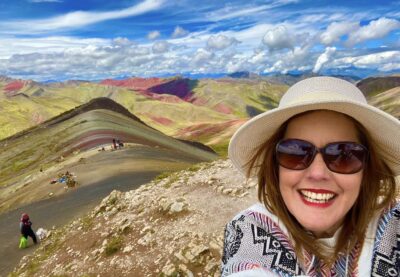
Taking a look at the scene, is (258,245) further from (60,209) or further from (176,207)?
(60,209)

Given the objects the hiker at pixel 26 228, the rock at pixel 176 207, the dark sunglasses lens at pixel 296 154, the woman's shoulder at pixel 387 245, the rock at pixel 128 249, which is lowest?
the hiker at pixel 26 228

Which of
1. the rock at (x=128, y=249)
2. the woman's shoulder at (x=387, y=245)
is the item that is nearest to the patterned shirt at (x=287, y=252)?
the woman's shoulder at (x=387, y=245)

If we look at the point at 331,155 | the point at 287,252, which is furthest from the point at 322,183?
the point at 287,252

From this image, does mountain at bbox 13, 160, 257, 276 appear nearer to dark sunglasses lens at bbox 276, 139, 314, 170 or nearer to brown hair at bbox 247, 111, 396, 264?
brown hair at bbox 247, 111, 396, 264

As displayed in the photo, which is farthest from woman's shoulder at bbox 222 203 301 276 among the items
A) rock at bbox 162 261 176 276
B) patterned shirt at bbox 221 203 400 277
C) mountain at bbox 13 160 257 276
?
rock at bbox 162 261 176 276

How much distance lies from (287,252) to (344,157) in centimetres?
91

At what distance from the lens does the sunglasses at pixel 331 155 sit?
3.29 m

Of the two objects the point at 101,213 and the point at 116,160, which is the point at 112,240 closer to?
the point at 101,213

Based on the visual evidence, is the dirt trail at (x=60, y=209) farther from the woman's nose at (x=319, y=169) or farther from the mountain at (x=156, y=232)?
the woman's nose at (x=319, y=169)

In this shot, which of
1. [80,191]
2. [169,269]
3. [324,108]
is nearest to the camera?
[324,108]

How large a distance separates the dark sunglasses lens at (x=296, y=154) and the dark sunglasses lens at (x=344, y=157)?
0.46 ft

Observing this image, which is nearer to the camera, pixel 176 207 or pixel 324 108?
A: pixel 324 108

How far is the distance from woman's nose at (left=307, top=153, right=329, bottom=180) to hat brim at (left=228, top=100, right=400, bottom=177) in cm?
43

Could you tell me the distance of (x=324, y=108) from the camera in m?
3.23
